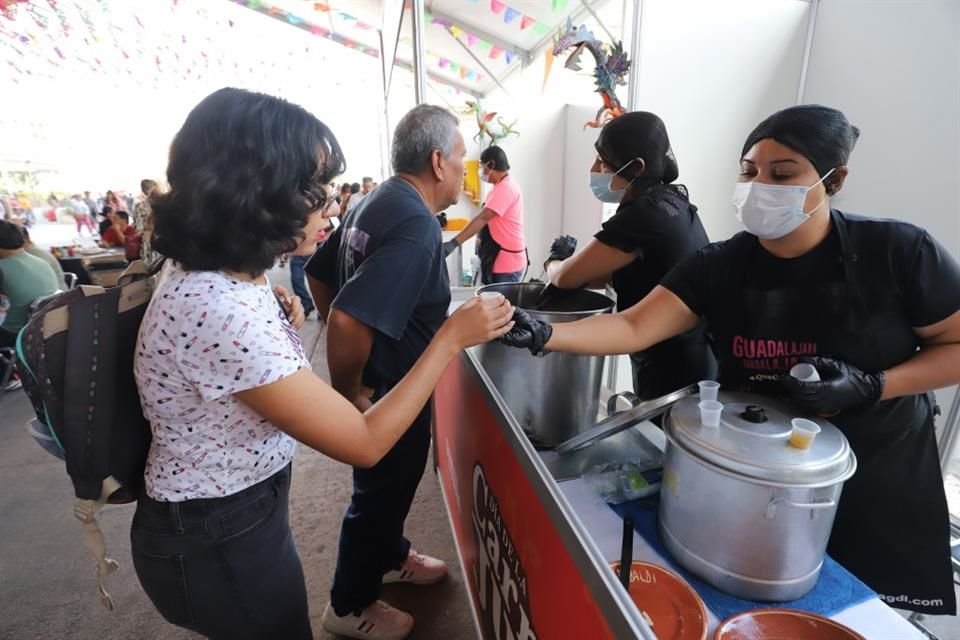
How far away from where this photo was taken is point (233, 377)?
2.34ft

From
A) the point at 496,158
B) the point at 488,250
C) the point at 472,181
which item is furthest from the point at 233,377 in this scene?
the point at 472,181

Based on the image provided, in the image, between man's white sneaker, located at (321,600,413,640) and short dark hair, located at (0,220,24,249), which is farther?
short dark hair, located at (0,220,24,249)

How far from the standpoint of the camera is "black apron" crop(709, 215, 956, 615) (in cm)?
98

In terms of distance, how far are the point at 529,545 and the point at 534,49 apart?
5.71 meters

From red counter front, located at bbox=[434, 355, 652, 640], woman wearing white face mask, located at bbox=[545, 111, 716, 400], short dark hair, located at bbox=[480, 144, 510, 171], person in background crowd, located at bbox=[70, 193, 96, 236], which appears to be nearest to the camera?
red counter front, located at bbox=[434, 355, 652, 640]

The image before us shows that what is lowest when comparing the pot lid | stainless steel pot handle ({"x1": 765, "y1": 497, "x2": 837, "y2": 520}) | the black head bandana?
stainless steel pot handle ({"x1": 765, "y1": 497, "x2": 837, "y2": 520})

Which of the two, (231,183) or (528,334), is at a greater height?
(231,183)

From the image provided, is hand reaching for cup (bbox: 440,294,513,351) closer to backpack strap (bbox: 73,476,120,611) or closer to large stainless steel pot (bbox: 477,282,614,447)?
large stainless steel pot (bbox: 477,282,614,447)

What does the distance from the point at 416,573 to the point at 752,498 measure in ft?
5.22

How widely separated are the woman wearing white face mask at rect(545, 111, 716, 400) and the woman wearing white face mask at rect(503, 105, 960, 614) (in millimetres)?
286

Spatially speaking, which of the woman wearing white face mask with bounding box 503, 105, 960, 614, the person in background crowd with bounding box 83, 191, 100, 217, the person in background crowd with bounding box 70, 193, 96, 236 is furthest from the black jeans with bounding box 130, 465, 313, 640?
the person in background crowd with bounding box 83, 191, 100, 217

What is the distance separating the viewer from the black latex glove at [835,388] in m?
0.82

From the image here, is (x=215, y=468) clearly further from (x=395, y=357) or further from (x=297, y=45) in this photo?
(x=297, y=45)

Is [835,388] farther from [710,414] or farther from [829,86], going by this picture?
[829,86]
